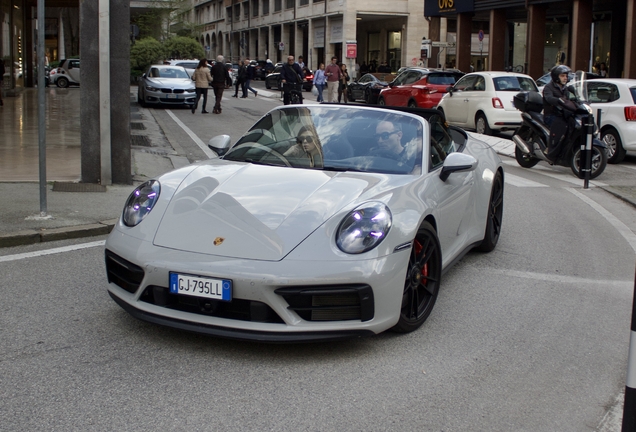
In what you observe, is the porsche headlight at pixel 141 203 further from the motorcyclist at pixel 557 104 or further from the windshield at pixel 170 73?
the windshield at pixel 170 73

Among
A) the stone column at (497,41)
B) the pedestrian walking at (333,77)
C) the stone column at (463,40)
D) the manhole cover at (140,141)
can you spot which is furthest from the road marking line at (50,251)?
the stone column at (463,40)

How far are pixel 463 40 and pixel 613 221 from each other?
3311cm

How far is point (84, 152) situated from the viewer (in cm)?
989

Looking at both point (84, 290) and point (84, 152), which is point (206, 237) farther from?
point (84, 152)

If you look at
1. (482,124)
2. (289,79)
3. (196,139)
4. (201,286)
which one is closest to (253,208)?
(201,286)

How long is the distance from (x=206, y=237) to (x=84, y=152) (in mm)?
6135

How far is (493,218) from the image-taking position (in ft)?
23.1

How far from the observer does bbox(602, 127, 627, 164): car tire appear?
14195 millimetres

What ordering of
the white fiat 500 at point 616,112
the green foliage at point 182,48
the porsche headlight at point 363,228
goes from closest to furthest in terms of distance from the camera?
the porsche headlight at point 363,228, the white fiat 500 at point 616,112, the green foliage at point 182,48

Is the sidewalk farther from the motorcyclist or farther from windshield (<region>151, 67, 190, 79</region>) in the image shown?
windshield (<region>151, 67, 190, 79</region>)

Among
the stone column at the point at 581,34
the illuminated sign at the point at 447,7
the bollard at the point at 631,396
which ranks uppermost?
the illuminated sign at the point at 447,7

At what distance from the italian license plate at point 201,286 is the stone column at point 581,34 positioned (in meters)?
30.3

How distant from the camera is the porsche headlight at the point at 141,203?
15.5ft

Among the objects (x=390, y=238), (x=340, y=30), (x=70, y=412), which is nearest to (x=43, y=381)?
(x=70, y=412)
